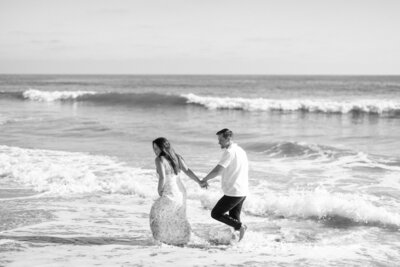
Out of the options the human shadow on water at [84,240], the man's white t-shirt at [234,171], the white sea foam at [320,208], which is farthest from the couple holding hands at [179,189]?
the white sea foam at [320,208]

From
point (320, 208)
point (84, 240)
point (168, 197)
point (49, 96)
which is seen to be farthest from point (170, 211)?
point (49, 96)

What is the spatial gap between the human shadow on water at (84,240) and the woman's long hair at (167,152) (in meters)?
1.26

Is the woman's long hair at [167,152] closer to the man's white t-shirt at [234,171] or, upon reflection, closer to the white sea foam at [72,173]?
the man's white t-shirt at [234,171]

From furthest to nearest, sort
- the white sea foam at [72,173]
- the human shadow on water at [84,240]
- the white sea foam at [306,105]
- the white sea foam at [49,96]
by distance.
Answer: the white sea foam at [49,96], the white sea foam at [306,105], the white sea foam at [72,173], the human shadow on water at [84,240]

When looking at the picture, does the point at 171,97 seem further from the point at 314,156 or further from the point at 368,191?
the point at 368,191

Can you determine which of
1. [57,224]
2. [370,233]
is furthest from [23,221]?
[370,233]

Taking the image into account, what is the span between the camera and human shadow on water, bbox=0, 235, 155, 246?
22.9 feet

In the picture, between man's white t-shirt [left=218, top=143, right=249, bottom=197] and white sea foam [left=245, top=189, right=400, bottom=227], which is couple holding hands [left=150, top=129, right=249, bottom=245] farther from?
white sea foam [left=245, top=189, right=400, bottom=227]

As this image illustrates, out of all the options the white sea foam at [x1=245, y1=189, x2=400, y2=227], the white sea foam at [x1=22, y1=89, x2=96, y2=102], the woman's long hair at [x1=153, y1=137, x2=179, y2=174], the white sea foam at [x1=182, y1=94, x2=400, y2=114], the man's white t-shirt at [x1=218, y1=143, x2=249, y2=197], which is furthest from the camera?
the white sea foam at [x1=22, y1=89, x2=96, y2=102]

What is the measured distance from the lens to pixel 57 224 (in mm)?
7969

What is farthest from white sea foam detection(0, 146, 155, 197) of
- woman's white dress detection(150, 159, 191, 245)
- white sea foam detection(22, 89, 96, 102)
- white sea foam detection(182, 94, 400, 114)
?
white sea foam detection(22, 89, 96, 102)

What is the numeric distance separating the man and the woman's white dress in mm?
485

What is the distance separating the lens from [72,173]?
12.0m

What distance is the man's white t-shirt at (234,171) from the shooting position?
22.0ft
